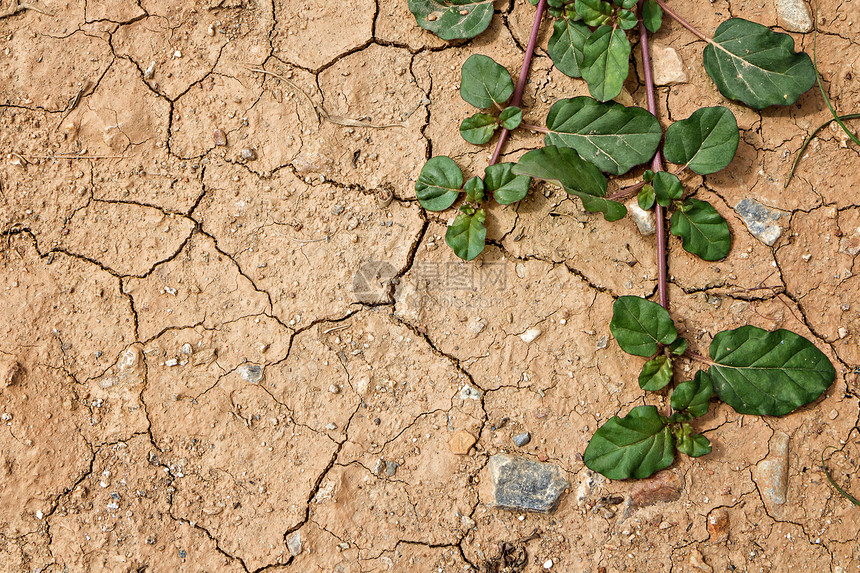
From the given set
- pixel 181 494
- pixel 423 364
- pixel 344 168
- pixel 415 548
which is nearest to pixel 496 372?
pixel 423 364

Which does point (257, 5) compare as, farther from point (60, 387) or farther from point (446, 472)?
point (446, 472)

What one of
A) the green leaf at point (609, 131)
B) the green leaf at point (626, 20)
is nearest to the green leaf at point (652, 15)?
the green leaf at point (626, 20)

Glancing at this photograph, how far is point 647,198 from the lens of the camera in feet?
8.43

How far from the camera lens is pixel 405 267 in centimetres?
267

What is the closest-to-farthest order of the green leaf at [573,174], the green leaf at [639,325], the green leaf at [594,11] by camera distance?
the green leaf at [573,174] < the green leaf at [639,325] < the green leaf at [594,11]

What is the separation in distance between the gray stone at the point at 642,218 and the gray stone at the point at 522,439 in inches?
41.3

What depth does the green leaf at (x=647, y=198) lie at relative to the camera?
256 cm

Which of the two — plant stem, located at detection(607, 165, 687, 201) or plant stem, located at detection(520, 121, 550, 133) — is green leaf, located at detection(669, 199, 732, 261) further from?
plant stem, located at detection(520, 121, 550, 133)

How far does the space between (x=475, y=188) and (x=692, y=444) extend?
141cm

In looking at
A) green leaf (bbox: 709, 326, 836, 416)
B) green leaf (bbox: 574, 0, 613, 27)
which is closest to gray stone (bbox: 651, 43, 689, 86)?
green leaf (bbox: 574, 0, 613, 27)

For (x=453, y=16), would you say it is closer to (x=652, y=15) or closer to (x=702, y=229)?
A: (x=652, y=15)

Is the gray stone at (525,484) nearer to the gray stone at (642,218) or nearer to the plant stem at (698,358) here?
the plant stem at (698,358)

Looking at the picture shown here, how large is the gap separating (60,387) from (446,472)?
1.75 m

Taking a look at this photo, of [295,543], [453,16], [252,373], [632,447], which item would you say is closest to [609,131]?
[453,16]
